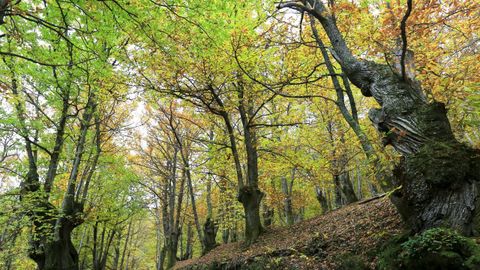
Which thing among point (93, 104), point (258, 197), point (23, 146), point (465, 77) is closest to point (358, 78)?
point (465, 77)

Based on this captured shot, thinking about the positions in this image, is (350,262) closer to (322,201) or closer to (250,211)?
(250,211)

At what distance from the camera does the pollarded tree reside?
3590mm

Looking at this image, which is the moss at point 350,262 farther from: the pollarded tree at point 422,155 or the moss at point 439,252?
the pollarded tree at point 422,155

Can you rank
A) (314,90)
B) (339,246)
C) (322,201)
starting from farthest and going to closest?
1. (322,201)
2. (314,90)
3. (339,246)

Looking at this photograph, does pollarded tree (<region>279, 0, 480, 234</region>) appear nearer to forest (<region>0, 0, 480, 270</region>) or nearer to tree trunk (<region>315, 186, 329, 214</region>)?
forest (<region>0, 0, 480, 270</region>)

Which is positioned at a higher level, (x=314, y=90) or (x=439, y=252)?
(x=314, y=90)

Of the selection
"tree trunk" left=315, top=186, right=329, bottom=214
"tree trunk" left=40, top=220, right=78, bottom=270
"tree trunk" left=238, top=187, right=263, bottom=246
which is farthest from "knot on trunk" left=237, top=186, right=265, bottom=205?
"tree trunk" left=40, top=220, right=78, bottom=270

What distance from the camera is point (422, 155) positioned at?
389 cm

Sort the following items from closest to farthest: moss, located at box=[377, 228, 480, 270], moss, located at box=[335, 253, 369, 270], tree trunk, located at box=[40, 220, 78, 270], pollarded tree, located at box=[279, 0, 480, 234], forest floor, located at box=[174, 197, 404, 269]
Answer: moss, located at box=[377, 228, 480, 270] → pollarded tree, located at box=[279, 0, 480, 234] → moss, located at box=[335, 253, 369, 270] → forest floor, located at box=[174, 197, 404, 269] → tree trunk, located at box=[40, 220, 78, 270]

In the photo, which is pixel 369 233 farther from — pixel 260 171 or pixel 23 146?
pixel 23 146

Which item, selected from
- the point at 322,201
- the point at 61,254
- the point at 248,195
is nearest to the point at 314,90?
the point at 248,195

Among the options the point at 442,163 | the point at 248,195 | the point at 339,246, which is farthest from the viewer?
the point at 248,195

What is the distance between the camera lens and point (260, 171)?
15008mm

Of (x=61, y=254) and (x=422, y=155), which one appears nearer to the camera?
(x=422, y=155)
